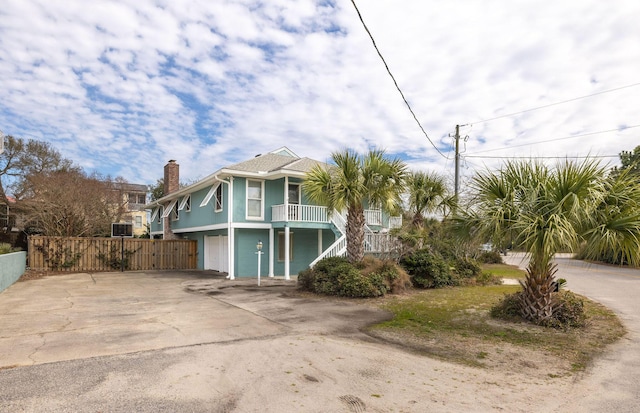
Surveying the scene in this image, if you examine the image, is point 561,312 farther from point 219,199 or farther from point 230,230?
point 219,199

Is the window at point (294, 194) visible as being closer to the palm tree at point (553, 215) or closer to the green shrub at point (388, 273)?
the green shrub at point (388, 273)

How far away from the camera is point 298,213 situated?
17141 millimetres

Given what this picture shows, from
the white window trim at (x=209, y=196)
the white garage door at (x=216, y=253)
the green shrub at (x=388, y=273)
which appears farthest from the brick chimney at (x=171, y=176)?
the green shrub at (x=388, y=273)

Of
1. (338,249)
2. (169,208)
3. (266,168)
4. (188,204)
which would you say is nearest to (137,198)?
(169,208)

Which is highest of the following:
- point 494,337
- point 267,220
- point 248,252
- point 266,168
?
point 266,168

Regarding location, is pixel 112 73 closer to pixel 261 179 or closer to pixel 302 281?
pixel 261 179

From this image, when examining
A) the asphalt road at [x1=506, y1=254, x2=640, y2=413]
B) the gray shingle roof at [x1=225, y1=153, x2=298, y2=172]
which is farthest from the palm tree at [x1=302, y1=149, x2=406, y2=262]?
the asphalt road at [x1=506, y1=254, x2=640, y2=413]

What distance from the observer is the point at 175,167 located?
2609 cm

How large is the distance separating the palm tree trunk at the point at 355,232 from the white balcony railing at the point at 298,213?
444cm

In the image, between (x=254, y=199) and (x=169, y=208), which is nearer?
(x=254, y=199)

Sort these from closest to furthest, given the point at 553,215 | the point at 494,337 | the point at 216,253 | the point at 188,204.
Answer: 1. the point at 553,215
2. the point at 494,337
3. the point at 216,253
4. the point at 188,204

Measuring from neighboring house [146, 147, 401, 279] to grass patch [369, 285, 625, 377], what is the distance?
7252 millimetres

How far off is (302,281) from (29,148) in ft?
97.4

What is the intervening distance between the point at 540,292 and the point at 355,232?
597 centimetres
